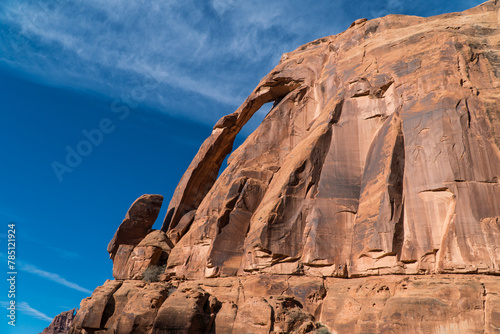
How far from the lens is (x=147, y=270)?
31.1m

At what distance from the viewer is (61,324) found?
78688mm

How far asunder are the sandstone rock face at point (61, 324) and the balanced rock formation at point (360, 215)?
5577cm

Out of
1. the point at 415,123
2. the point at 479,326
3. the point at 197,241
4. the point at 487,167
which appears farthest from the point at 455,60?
the point at 197,241

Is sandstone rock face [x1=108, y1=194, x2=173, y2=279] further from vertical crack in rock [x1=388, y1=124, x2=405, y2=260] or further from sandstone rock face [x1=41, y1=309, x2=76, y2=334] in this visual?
sandstone rock face [x1=41, y1=309, x2=76, y2=334]

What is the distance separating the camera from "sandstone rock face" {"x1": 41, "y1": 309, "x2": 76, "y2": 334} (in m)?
77.4

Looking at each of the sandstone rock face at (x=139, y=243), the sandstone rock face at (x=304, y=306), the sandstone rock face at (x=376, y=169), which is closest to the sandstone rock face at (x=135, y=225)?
the sandstone rock face at (x=139, y=243)

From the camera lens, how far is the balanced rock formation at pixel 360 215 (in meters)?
17.5

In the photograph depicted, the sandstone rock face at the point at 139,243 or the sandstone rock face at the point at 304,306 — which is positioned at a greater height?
the sandstone rock face at the point at 139,243

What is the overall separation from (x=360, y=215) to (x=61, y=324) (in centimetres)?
7574

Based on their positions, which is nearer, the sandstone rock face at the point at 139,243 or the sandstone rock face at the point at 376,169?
the sandstone rock face at the point at 376,169

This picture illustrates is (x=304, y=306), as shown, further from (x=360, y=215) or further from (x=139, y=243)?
(x=139, y=243)

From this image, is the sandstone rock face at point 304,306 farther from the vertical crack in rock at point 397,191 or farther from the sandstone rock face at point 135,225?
the sandstone rock face at point 135,225

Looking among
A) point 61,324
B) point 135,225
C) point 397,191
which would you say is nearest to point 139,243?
point 135,225

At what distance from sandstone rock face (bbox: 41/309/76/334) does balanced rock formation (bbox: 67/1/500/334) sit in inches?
2196
